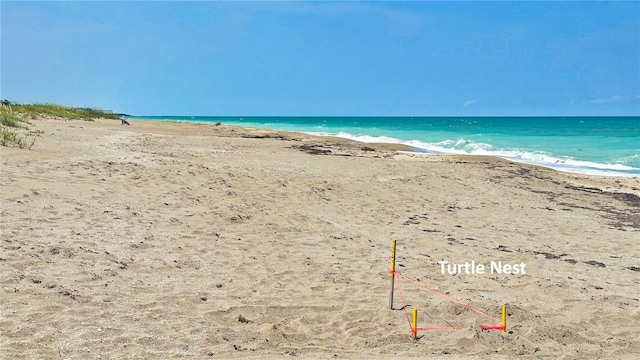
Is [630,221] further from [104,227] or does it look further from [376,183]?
[104,227]

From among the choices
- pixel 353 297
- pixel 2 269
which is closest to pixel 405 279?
pixel 353 297

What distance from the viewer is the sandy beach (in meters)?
4.79

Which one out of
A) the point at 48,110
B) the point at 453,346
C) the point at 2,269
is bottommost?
the point at 453,346

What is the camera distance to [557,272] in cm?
719

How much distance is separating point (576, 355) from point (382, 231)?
4.40 m

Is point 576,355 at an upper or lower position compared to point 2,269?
lower

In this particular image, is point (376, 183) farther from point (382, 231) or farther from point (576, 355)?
point (576, 355)

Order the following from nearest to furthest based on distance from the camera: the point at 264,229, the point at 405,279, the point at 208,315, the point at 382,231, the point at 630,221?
the point at 208,315, the point at 405,279, the point at 264,229, the point at 382,231, the point at 630,221

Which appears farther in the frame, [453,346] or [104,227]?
[104,227]

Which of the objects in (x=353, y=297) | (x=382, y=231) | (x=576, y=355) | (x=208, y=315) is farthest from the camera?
(x=382, y=231)

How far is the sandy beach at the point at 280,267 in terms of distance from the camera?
4.79 metres

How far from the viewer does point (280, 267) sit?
6.74 meters

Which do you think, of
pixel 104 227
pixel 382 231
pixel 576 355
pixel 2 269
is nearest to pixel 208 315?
pixel 2 269

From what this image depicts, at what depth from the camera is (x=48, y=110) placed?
32.3 meters
